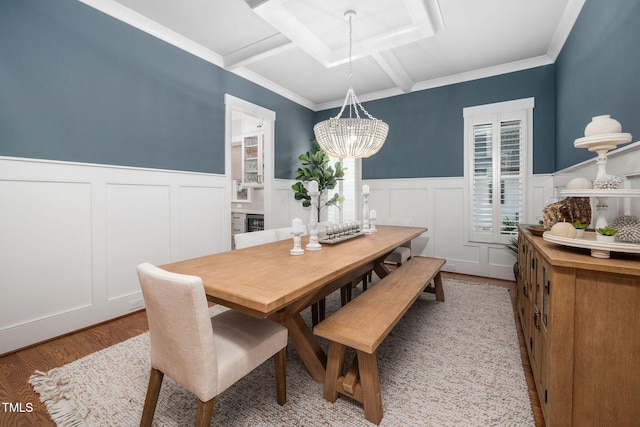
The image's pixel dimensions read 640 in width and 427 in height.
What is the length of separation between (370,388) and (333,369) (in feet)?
0.72

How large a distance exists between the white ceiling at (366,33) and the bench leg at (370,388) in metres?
2.63

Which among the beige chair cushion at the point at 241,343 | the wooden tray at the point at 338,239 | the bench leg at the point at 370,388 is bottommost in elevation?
the bench leg at the point at 370,388

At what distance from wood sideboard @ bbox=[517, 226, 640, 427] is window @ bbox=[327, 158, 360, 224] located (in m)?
3.90

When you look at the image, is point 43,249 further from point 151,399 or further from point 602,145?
point 602,145

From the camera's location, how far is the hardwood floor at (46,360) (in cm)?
148

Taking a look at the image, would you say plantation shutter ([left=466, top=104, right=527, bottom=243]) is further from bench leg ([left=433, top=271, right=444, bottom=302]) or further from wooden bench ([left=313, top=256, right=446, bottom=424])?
wooden bench ([left=313, top=256, right=446, bottom=424])

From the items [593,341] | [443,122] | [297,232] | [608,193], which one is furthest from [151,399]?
[443,122]

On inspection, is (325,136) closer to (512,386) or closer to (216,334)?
(216,334)

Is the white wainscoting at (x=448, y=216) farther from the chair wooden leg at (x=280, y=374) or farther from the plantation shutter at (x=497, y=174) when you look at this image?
the chair wooden leg at (x=280, y=374)

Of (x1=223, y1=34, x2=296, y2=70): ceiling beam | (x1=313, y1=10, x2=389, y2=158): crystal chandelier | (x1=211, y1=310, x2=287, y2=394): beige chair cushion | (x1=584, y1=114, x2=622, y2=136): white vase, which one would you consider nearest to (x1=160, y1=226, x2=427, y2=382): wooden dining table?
(x1=211, y1=310, x2=287, y2=394): beige chair cushion

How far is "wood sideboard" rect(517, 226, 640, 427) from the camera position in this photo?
1.07 metres

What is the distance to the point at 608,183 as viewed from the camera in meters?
1.29

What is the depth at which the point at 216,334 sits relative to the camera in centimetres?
138

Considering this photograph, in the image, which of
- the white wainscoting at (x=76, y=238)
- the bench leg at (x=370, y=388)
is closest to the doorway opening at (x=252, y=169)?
the white wainscoting at (x=76, y=238)
